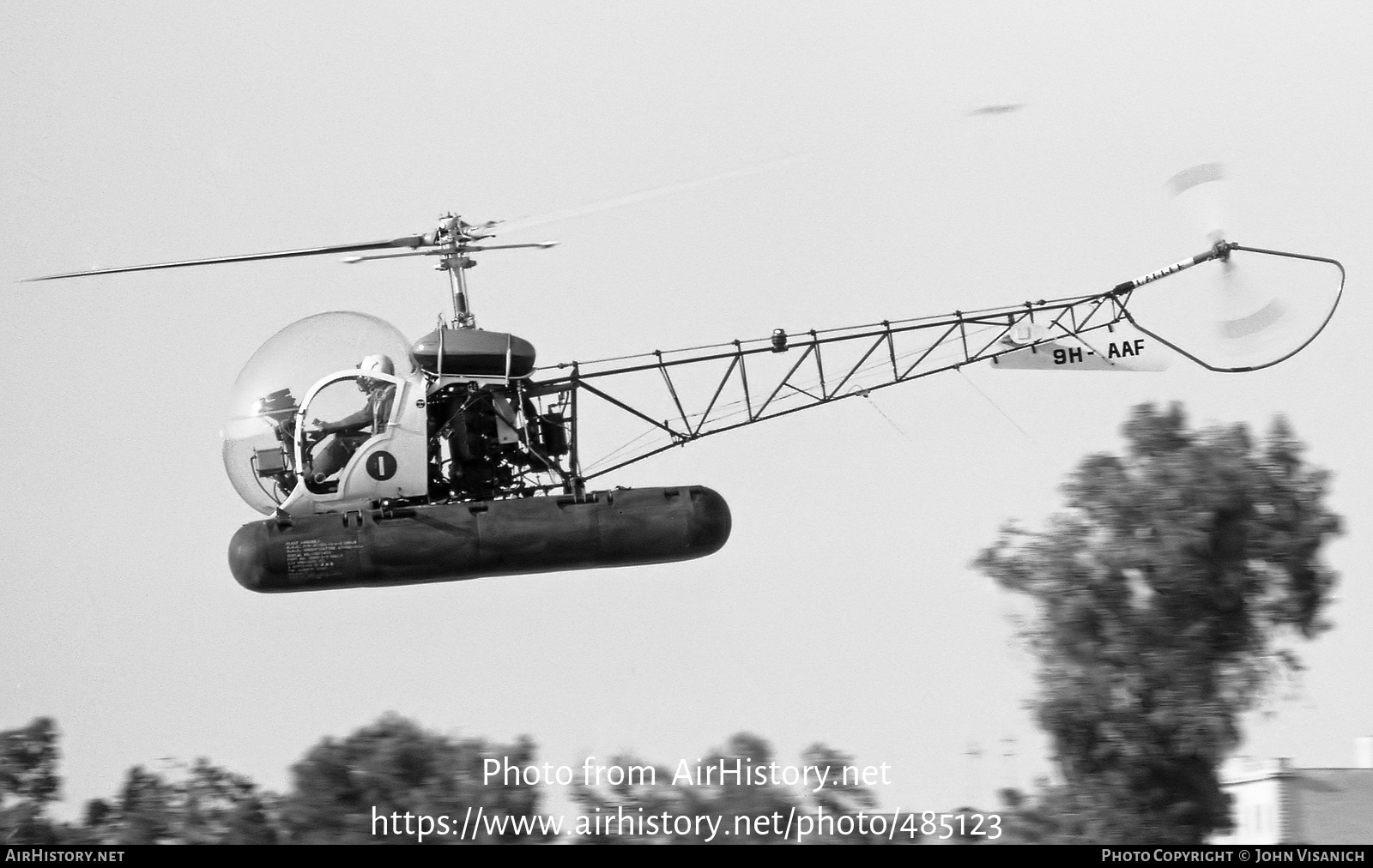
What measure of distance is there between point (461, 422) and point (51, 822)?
39.2 ft

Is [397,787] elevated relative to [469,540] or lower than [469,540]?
lower

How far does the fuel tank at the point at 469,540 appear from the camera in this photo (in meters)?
17.6

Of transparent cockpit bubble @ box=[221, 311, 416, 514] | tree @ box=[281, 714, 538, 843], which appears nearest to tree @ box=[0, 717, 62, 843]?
tree @ box=[281, 714, 538, 843]

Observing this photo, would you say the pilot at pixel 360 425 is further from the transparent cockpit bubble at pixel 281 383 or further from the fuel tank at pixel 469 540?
the fuel tank at pixel 469 540

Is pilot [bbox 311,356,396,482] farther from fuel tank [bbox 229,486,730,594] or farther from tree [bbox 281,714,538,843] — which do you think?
tree [bbox 281,714,538,843]

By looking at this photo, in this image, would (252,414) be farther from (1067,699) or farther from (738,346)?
(1067,699)

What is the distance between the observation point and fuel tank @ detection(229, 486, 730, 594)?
17562 mm

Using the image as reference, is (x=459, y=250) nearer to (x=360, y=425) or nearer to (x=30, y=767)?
(x=360, y=425)

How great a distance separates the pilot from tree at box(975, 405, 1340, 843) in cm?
1007

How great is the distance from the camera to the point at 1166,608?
2566cm

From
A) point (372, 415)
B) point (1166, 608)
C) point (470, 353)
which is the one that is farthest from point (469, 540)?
point (1166, 608)

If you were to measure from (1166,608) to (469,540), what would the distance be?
1110 centimetres

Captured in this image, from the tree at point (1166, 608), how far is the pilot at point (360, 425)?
33.0 feet
